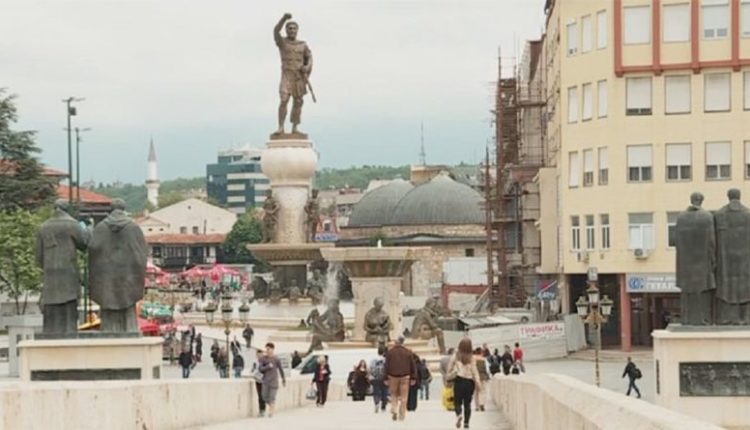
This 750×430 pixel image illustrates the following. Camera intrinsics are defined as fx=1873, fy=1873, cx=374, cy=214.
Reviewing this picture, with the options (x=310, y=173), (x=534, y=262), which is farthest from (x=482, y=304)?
(x=310, y=173)

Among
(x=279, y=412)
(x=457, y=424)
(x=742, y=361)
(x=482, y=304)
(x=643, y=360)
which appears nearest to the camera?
(x=457, y=424)

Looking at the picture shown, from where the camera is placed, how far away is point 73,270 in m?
26.5

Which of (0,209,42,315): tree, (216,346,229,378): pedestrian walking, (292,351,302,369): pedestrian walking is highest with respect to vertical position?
(0,209,42,315): tree

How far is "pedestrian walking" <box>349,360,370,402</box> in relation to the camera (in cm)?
3875

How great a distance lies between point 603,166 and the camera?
64438mm

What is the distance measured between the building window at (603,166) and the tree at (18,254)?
990 inches

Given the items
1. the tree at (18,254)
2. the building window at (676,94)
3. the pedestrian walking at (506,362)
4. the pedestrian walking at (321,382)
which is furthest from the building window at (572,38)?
the pedestrian walking at (321,382)

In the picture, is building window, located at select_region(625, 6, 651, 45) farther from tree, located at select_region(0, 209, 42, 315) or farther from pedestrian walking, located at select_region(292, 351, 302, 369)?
tree, located at select_region(0, 209, 42, 315)

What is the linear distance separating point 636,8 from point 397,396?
37.3 m

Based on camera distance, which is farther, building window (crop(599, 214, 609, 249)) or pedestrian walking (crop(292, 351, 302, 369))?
building window (crop(599, 214, 609, 249))

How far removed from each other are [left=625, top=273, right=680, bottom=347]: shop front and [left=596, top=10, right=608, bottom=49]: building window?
7.97 m

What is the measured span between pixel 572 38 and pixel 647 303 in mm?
9955

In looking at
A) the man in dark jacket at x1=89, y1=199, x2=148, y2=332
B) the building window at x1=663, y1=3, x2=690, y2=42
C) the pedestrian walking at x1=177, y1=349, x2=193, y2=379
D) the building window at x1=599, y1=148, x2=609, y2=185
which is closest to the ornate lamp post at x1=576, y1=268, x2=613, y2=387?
the building window at x1=599, y1=148, x2=609, y2=185

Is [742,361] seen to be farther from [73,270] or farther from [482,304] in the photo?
[482,304]
